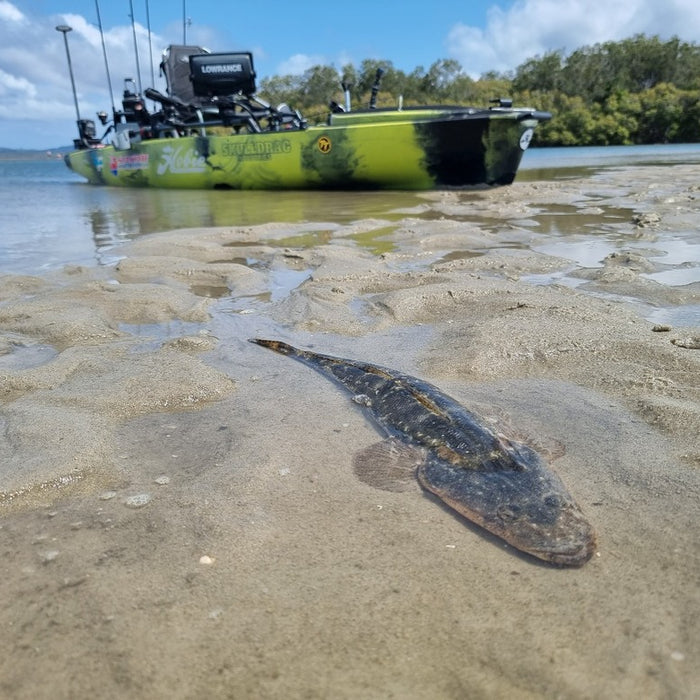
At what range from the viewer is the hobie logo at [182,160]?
14.7 metres

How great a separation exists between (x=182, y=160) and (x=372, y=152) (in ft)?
18.7

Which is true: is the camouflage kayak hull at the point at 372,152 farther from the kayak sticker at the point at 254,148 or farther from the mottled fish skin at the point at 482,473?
the mottled fish skin at the point at 482,473

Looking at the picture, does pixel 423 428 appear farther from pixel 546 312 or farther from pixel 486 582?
pixel 546 312

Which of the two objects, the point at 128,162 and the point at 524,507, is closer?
the point at 524,507

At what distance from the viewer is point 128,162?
54.5 feet

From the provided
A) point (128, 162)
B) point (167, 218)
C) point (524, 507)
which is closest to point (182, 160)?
point (128, 162)

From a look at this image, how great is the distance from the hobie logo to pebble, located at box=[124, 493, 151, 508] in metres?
13.9

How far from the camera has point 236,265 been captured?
19.6 feet

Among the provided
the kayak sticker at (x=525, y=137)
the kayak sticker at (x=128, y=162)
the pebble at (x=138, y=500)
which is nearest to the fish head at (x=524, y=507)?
the pebble at (x=138, y=500)

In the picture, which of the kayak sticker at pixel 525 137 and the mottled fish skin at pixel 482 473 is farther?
the kayak sticker at pixel 525 137

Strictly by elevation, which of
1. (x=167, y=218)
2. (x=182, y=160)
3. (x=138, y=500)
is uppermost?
(x=182, y=160)

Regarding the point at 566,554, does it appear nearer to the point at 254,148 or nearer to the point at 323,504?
the point at 323,504

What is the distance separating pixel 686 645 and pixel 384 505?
3.27 ft

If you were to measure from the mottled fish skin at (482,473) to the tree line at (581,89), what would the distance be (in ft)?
150
